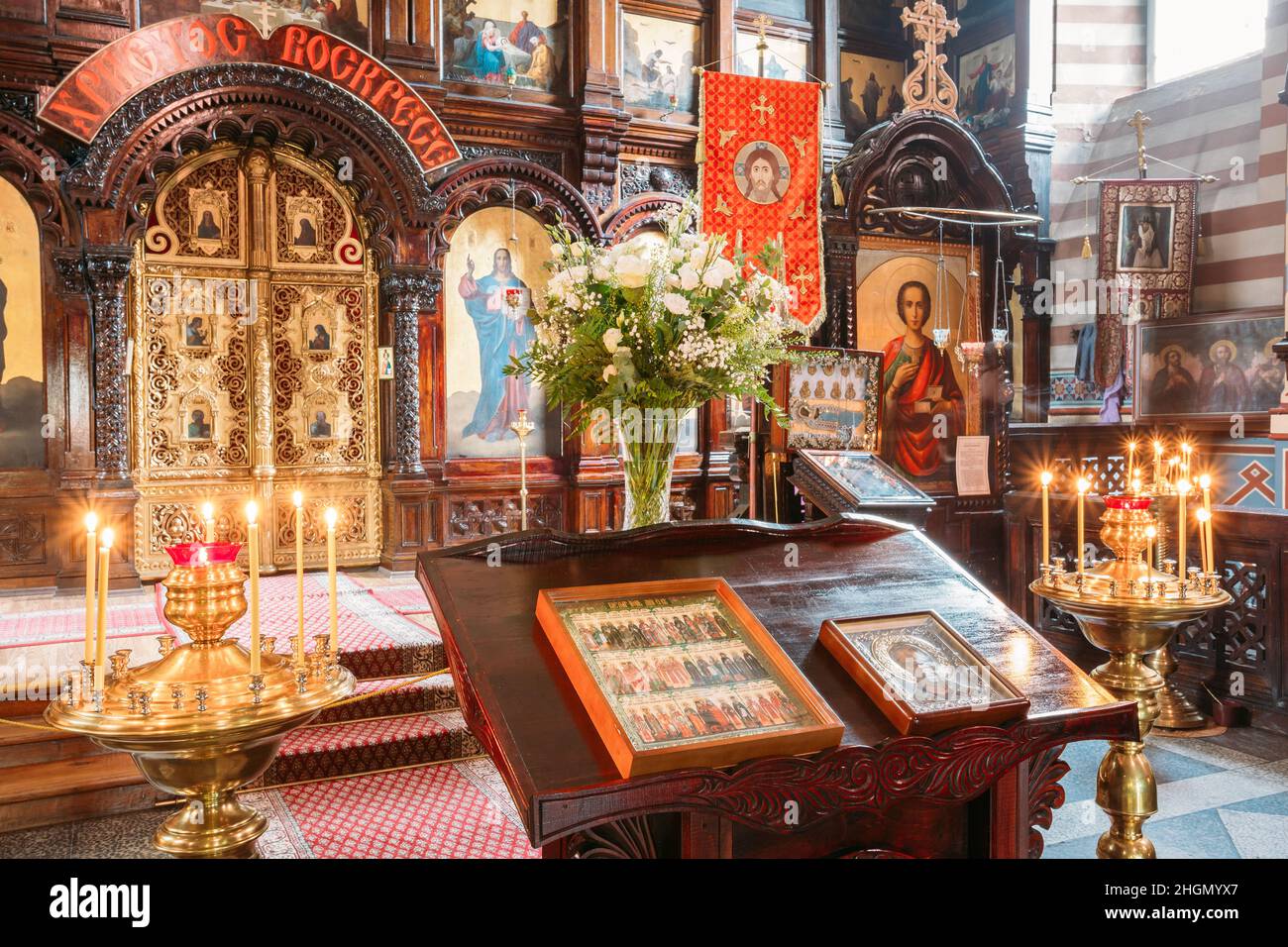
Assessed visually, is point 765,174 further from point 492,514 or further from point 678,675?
point 678,675

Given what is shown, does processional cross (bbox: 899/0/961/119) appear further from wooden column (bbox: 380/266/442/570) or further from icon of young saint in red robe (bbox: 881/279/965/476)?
wooden column (bbox: 380/266/442/570)

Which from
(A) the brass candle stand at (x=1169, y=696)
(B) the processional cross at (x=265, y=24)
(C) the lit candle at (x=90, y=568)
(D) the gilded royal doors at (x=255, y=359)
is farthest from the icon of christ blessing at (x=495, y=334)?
(C) the lit candle at (x=90, y=568)

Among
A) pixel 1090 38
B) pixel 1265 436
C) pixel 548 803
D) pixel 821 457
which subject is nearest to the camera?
pixel 548 803

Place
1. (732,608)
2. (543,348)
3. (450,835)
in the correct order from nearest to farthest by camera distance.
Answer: (732,608) → (543,348) → (450,835)

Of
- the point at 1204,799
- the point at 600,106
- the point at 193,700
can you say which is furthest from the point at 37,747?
the point at 600,106

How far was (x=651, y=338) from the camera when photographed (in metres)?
2.98

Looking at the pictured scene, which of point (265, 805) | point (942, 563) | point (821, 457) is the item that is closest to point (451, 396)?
point (821, 457)

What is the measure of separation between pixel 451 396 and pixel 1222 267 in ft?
21.7

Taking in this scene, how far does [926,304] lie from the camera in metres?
8.21

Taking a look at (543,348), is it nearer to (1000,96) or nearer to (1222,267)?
(1222,267)

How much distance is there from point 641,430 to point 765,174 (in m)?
5.27

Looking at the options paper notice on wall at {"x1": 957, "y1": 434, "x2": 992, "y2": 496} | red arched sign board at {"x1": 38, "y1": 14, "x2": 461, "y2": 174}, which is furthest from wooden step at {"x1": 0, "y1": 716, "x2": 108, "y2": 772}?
paper notice on wall at {"x1": 957, "y1": 434, "x2": 992, "y2": 496}

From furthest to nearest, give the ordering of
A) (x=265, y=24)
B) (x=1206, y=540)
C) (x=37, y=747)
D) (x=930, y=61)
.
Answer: (x=930, y=61) → (x=265, y=24) → (x=37, y=747) → (x=1206, y=540)

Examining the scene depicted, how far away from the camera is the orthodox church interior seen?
1.92m
